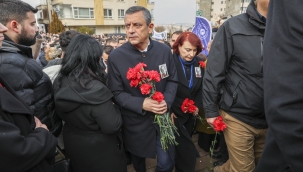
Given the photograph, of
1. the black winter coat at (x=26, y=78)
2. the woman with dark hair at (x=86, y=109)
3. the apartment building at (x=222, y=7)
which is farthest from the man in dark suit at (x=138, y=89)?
the apartment building at (x=222, y=7)

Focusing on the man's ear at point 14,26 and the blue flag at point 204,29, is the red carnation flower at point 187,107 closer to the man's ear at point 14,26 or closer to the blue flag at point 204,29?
the man's ear at point 14,26

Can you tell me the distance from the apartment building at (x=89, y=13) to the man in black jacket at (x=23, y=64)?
122 ft

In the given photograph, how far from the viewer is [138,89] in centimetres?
237

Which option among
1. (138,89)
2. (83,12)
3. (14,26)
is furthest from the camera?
(83,12)

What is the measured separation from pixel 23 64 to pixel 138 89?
1165 mm

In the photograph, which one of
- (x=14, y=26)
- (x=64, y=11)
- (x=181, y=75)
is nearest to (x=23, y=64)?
(x=14, y=26)

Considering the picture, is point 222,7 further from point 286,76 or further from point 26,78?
point 286,76

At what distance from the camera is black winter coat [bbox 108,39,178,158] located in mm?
2322

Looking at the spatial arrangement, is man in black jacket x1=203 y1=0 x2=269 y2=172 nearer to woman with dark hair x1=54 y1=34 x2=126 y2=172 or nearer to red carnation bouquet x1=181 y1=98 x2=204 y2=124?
red carnation bouquet x1=181 y1=98 x2=204 y2=124

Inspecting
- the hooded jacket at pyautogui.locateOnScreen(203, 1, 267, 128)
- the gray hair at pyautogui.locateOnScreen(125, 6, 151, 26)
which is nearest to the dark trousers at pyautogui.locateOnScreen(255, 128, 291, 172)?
the hooded jacket at pyautogui.locateOnScreen(203, 1, 267, 128)

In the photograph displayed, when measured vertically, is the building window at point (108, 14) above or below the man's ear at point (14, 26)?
above

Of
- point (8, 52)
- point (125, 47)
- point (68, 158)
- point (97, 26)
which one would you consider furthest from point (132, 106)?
point (97, 26)

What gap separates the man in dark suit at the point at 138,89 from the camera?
2.32m

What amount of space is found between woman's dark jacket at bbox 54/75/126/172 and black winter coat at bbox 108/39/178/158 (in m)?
0.20
